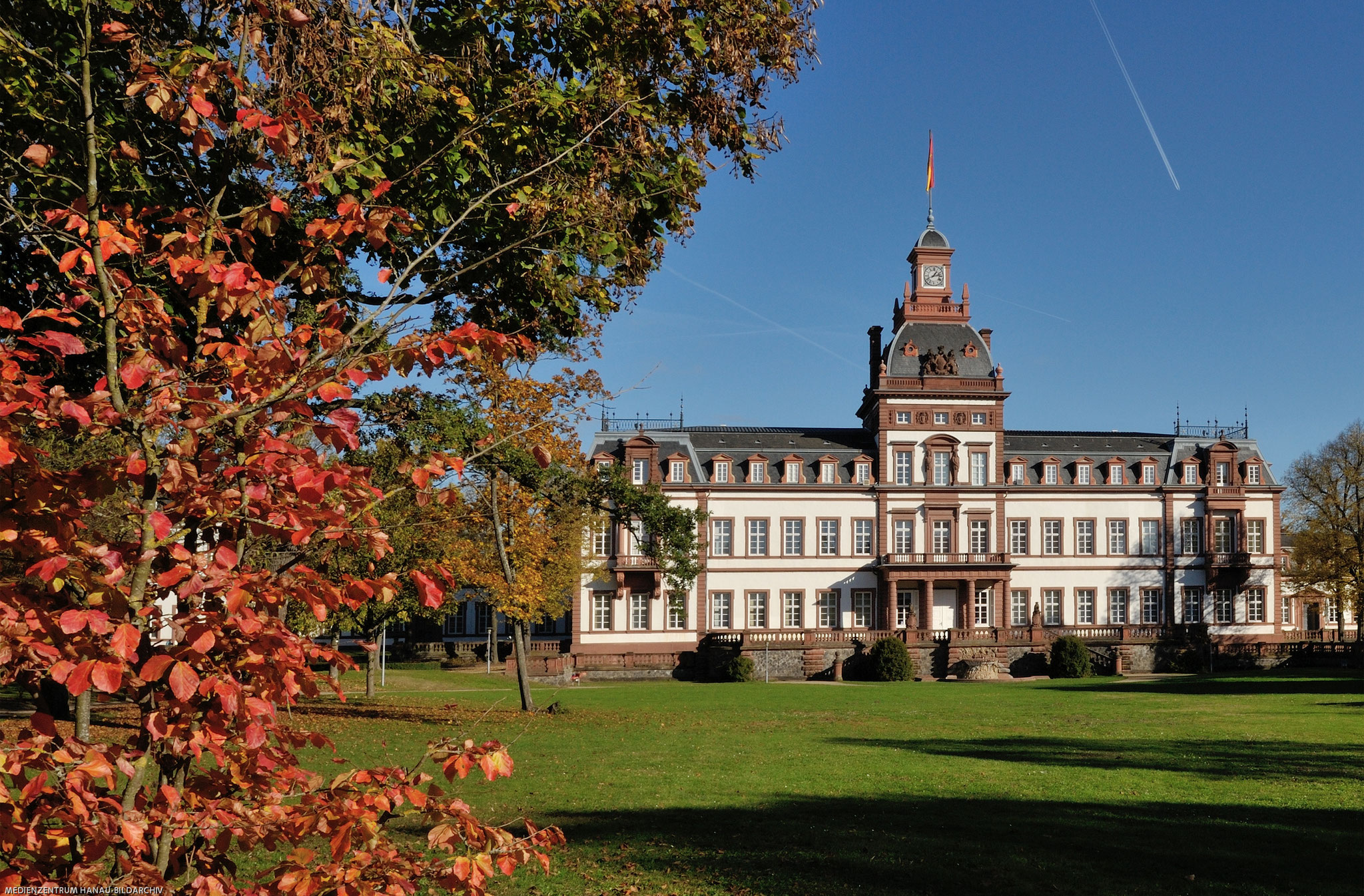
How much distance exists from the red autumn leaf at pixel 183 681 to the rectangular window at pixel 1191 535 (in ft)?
201

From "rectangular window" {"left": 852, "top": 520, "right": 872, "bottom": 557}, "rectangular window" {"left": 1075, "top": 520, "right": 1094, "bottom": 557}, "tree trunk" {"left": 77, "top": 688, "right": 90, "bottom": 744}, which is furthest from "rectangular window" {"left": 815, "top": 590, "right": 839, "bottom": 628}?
"tree trunk" {"left": 77, "top": 688, "right": 90, "bottom": 744}

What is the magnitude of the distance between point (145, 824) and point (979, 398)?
55.1 meters

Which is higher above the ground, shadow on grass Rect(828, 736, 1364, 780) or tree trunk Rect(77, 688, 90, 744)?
tree trunk Rect(77, 688, 90, 744)

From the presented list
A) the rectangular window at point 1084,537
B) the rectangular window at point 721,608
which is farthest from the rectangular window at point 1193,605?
the rectangular window at point 721,608

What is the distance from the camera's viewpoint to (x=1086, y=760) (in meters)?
18.3

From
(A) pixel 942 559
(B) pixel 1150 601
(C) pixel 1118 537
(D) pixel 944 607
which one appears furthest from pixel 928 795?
(B) pixel 1150 601

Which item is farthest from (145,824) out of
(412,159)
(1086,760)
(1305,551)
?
(1305,551)

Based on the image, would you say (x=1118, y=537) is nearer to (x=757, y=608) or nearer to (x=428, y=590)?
(x=757, y=608)

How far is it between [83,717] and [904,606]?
176 feet

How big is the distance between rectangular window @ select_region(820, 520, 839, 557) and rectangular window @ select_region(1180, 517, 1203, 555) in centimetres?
1897

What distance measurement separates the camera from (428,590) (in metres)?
4.03

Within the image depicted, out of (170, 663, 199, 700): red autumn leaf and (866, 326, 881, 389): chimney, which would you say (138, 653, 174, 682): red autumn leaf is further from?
(866, 326, 881, 389): chimney

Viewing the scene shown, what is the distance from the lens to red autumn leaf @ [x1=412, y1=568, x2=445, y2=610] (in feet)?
13.0

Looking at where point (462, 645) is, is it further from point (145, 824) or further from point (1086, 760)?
point (145, 824)
